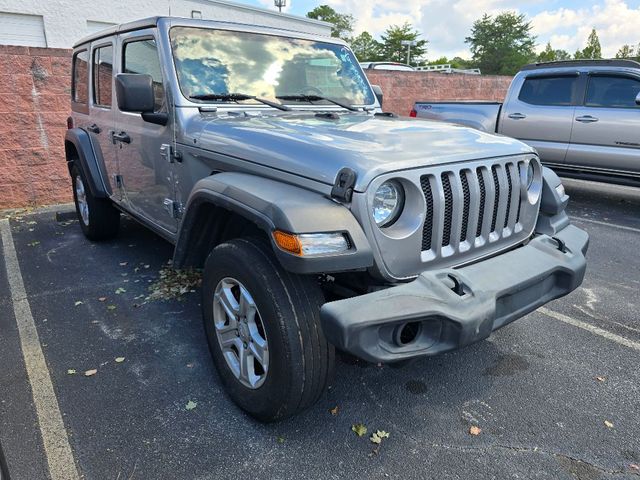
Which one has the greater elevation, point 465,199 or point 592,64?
point 592,64

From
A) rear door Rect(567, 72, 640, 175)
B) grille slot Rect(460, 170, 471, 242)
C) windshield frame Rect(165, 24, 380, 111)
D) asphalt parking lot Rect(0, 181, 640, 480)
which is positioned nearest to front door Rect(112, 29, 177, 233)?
windshield frame Rect(165, 24, 380, 111)

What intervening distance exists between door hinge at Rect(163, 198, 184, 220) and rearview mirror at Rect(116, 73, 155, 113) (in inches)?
25.8

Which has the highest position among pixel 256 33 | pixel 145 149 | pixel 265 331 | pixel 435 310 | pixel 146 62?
pixel 256 33

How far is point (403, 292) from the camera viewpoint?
78.0 inches

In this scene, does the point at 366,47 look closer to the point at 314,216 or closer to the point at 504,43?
the point at 504,43

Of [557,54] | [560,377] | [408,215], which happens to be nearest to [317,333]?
[408,215]

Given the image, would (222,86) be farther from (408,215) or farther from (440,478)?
(440,478)

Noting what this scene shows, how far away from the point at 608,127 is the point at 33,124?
8.13m

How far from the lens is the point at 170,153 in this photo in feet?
10.6

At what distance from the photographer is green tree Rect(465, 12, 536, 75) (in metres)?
50.8

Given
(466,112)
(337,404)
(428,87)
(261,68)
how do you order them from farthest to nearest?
(428,87) → (466,112) → (261,68) → (337,404)

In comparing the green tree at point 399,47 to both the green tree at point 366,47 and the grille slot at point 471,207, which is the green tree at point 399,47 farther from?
the grille slot at point 471,207

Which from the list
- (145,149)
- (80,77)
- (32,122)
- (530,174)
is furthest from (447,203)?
(32,122)

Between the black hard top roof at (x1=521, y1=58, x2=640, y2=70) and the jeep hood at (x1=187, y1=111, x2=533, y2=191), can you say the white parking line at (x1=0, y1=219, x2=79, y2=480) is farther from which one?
the black hard top roof at (x1=521, y1=58, x2=640, y2=70)
